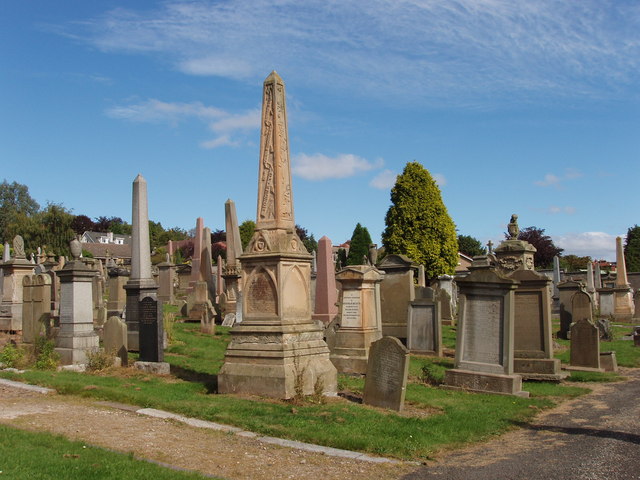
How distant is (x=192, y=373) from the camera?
38.7 feet

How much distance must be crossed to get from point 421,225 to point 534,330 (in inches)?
1225

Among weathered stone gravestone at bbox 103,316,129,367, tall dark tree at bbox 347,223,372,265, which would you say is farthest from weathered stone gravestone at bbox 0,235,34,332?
tall dark tree at bbox 347,223,372,265

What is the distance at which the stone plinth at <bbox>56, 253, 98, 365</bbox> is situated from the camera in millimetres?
12523

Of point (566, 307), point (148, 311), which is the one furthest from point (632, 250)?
point (148, 311)

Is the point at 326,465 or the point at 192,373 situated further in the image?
the point at 192,373

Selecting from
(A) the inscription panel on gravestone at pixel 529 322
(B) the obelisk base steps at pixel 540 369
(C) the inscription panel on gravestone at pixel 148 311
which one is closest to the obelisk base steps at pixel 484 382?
(B) the obelisk base steps at pixel 540 369

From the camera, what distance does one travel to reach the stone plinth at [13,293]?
58.6ft

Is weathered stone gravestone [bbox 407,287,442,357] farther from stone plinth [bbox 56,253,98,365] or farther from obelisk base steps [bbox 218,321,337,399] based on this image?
stone plinth [bbox 56,253,98,365]

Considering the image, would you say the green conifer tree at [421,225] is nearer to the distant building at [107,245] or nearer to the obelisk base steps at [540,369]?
the obelisk base steps at [540,369]

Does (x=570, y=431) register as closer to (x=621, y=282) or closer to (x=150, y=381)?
(x=150, y=381)

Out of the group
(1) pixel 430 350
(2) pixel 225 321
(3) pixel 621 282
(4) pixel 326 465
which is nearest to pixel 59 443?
(4) pixel 326 465

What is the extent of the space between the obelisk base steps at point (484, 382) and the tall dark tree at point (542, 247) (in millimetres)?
56602

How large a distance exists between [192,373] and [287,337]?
3.30 meters

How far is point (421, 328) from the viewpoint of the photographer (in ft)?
52.6
